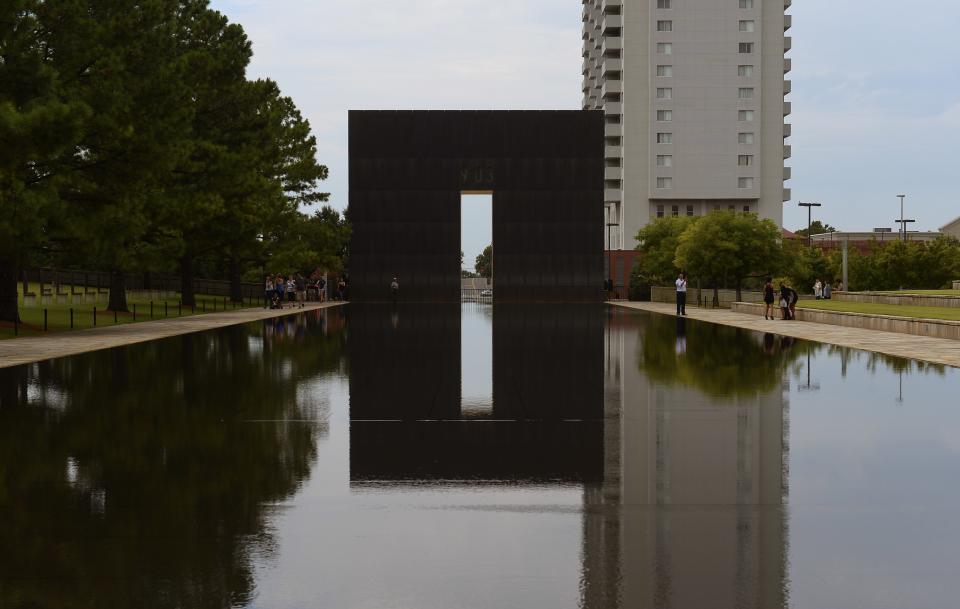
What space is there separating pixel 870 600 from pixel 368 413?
7.96 meters

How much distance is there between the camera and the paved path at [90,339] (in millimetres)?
21688

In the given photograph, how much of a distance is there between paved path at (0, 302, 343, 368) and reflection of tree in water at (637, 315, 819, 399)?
39.8ft

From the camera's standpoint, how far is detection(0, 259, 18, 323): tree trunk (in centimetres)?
3166

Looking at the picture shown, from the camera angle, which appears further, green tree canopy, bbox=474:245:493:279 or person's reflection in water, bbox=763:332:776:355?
green tree canopy, bbox=474:245:493:279

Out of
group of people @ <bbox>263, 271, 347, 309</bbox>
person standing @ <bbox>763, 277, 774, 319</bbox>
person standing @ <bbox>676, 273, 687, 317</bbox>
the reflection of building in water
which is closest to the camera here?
the reflection of building in water

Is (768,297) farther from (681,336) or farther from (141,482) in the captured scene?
(141,482)

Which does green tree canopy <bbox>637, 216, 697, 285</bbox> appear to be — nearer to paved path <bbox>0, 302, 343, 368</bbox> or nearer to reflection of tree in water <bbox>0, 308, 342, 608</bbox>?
paved path <bbox>0, 302, 343, 368</bbox>

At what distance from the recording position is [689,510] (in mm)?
7375

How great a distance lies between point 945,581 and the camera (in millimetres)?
5723

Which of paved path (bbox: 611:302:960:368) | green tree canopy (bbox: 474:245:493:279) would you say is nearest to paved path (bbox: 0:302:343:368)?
paved path (bbox: 611:302:960:368)

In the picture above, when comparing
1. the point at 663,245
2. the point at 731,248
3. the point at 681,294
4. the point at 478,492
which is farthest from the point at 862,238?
the point at 478,492

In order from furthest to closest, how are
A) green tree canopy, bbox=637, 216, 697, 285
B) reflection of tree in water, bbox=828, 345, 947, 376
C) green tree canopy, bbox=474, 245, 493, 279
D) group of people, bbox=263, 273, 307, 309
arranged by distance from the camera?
green tree canopy, bbox=474, 245, 493, 279 → green tree canopy, bbox=637, 216, 697, 285 → group of people, bbox=263, 273, 307, 309 → reflection of tree in water, bbox=828, 345, 947, 376

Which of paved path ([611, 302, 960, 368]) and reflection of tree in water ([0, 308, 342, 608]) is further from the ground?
paved path ([611, 302, 960, 368])

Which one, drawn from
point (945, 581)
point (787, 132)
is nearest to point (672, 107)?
point (787, 132)
